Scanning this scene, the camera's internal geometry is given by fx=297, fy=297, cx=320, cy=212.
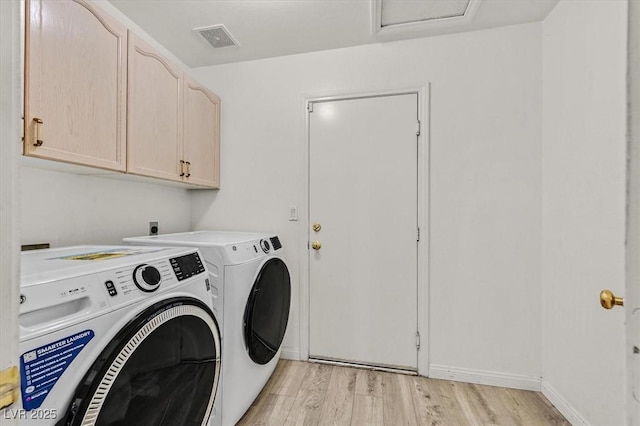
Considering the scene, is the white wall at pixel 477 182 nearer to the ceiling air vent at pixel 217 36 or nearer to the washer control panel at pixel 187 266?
the ceiling air vent at pixel 217 36

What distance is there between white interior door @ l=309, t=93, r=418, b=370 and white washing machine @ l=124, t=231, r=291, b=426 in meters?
0.52

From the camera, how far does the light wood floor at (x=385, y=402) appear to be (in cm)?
162

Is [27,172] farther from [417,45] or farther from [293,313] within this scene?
[417,45]

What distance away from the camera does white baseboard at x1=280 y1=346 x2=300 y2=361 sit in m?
2.27

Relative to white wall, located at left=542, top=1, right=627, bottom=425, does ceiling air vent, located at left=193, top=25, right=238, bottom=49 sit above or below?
above

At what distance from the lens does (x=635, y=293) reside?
44cm

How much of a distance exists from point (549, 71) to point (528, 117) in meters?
0.28

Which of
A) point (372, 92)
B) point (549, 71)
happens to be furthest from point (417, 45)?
point (549, 71)

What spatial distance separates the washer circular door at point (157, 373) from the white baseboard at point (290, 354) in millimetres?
1192

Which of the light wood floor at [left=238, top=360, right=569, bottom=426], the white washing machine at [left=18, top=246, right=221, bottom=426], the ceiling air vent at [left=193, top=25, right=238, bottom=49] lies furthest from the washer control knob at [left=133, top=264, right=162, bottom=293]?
the ceiling air vent at [left=193, top=25, right=238, bottom=49]

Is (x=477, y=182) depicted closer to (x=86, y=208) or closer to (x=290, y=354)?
(x=290, y=354)

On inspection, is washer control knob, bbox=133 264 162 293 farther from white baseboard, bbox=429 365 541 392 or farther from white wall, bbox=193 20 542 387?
white baseboard, bbox=429 365 541 392

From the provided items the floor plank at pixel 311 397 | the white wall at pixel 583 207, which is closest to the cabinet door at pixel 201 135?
the floor plank at pixel 311 397

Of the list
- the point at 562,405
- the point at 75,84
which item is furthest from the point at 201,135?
the point at 562,405
